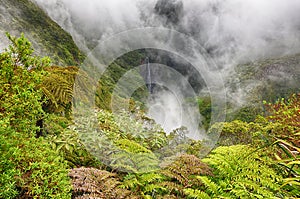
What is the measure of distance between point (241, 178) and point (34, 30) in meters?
14.0

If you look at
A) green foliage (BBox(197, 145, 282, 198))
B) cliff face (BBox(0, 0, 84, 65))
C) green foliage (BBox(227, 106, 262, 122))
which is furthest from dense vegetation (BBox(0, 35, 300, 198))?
green foliage (BBox(227, 106, 262, 122))

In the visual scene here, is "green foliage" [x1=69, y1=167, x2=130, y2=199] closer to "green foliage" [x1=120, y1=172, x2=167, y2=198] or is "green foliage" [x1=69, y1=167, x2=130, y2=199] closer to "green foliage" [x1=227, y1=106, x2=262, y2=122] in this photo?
"green foliage" [x1=120, y1=172, x2=167, y2=198]

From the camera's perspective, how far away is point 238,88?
55438 millimetres

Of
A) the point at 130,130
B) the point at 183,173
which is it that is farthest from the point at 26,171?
the point at 130,130

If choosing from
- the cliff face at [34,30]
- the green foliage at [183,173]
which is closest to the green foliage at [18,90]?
the green foliage at [183,173]

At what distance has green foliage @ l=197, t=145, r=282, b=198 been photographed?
1.87 metres

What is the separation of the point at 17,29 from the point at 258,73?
6448 centimetres

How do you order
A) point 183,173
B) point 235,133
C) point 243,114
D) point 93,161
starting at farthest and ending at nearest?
1. point 243,114
2. point 235,133
3. point 93,161
4. point 183,173

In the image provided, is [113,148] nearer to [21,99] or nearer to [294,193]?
[21,99]

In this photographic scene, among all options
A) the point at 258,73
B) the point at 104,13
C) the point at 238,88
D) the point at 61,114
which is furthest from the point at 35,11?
the point at 258,73

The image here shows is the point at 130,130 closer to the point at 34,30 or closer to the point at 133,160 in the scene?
the point at 133,160

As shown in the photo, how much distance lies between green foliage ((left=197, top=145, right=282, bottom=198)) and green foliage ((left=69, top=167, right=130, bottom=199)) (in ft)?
2.75

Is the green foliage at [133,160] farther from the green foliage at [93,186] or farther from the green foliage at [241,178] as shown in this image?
the green foliage at [241,178]

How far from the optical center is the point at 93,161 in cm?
289
